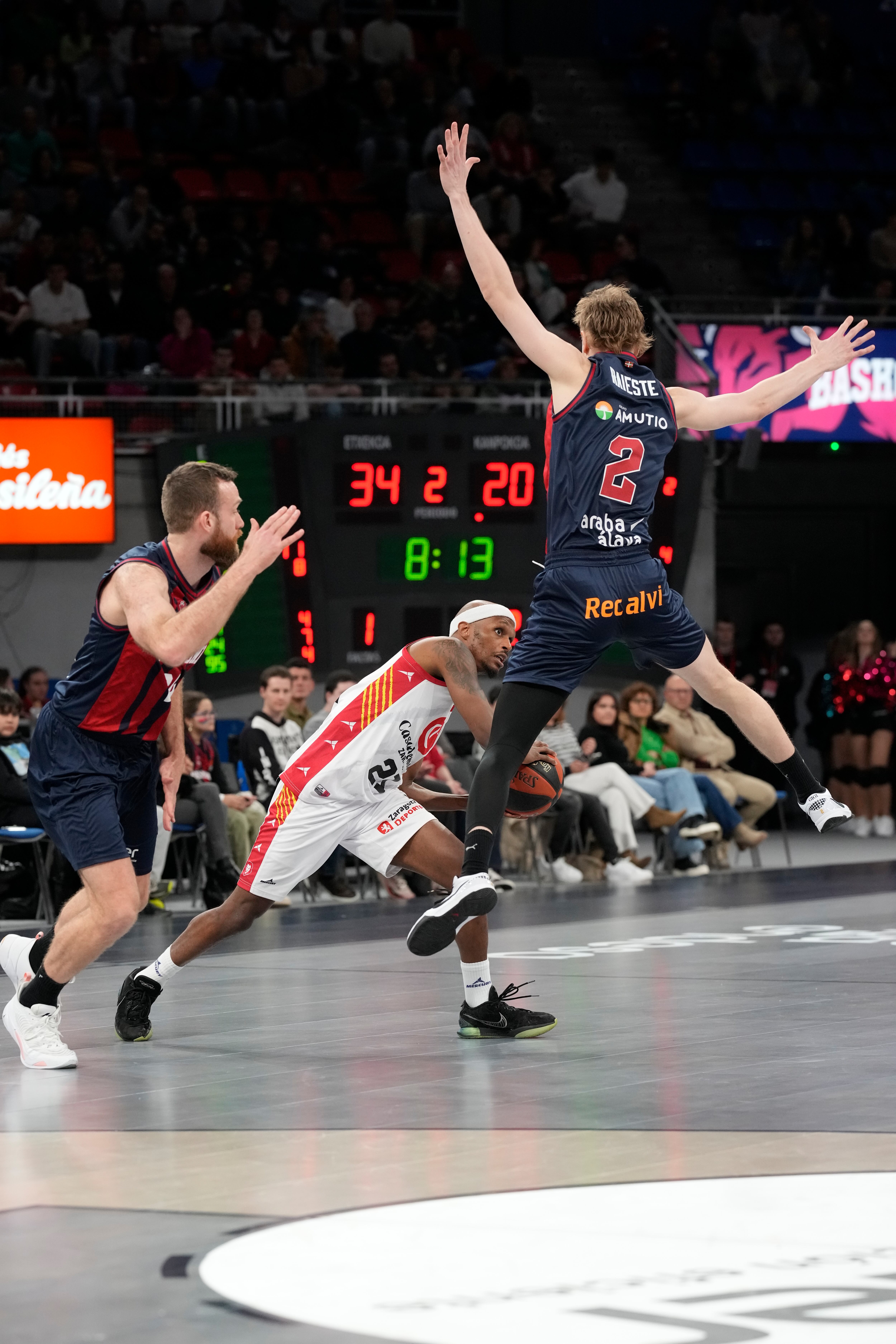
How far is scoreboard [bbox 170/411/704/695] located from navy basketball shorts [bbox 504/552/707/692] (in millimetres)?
8731

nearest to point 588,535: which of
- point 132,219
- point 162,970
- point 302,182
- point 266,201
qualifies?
point 162,970

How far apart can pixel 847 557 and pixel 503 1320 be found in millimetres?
19239

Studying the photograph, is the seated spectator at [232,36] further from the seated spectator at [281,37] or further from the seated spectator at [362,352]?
the seated spectator at [362,352]

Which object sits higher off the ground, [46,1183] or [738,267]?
[738,267]

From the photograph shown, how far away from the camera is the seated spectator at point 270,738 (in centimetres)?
1255

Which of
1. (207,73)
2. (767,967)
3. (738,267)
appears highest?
(207,73)

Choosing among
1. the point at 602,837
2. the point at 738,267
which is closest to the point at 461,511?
the point at 602,837

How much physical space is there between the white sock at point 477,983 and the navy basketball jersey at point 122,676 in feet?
4.57

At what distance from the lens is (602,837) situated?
13.7 metres

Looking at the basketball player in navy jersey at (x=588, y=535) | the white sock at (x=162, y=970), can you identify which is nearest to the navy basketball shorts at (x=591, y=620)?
the basketball player in navy jersey at (x=588, y=535)

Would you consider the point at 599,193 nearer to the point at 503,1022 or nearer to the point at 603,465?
the point at 603,465

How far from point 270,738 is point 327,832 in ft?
20.2

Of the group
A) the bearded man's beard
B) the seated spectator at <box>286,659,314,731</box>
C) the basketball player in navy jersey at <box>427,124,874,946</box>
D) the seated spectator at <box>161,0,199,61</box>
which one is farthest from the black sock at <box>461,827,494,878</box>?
the seated spectator at <box>161,0,199,61</box>

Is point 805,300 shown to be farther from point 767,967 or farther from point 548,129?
point 767,967
